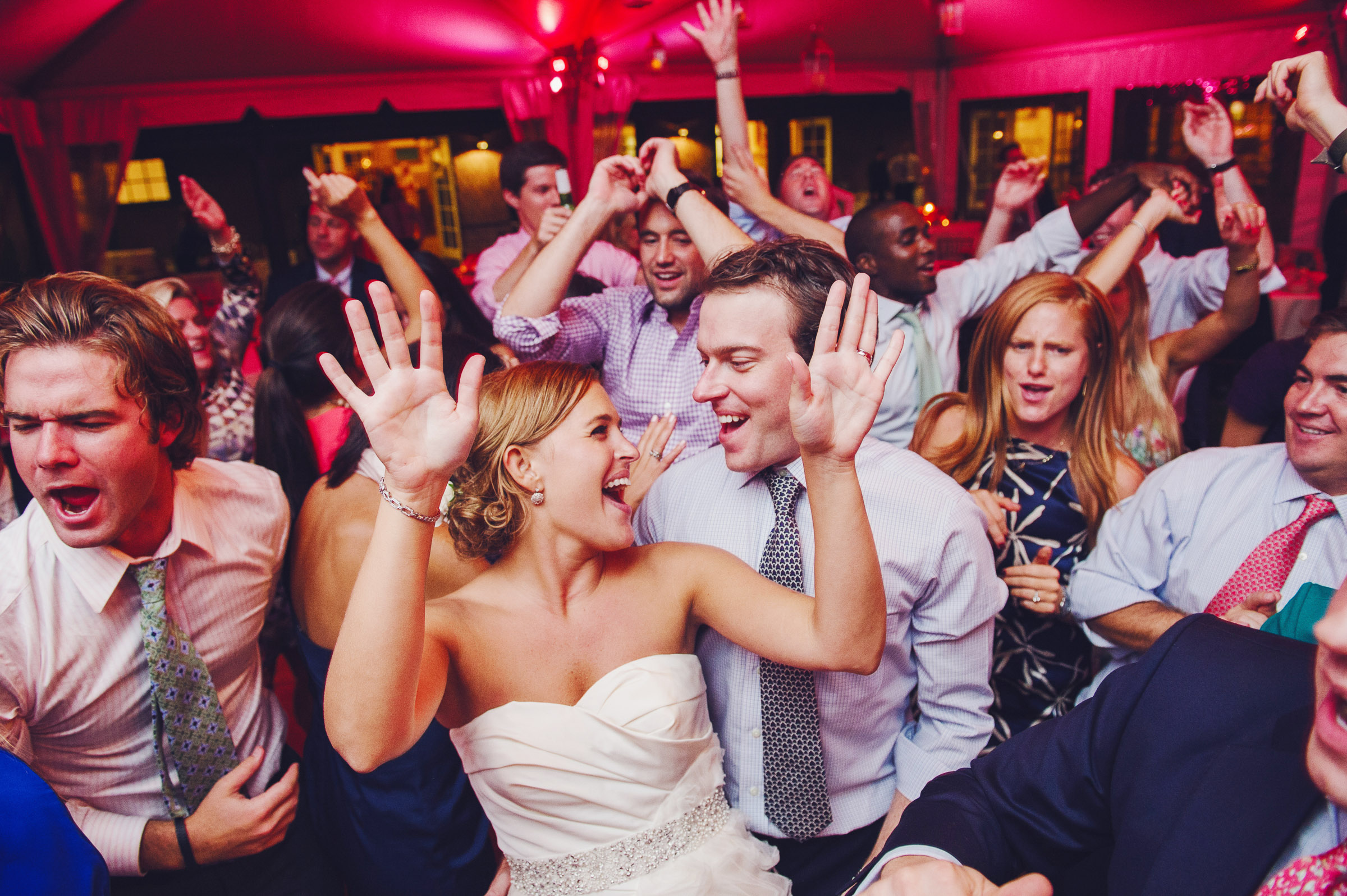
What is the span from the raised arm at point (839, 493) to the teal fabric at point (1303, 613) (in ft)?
2.20

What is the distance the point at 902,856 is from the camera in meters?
1.03

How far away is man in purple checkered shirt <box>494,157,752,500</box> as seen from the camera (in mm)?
2258

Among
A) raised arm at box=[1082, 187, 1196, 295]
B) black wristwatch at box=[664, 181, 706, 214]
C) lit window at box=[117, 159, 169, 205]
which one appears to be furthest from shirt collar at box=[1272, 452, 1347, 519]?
lit window at box=[117, 159, 169, 205]

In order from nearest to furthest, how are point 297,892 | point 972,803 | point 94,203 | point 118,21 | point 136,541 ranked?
point 972,803, point 136,541, point 297,892, point 118,21, point 94,203

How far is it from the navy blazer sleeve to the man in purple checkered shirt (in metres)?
1.16

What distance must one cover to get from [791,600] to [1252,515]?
1.02m

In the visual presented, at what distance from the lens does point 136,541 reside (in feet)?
4.54

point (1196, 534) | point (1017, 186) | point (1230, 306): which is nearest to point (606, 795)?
point (1196, 534)

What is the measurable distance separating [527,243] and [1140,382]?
244 cm

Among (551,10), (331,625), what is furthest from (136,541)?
(551,10)

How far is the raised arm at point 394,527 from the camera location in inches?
37.9

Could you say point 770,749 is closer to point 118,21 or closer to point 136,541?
point 136,541

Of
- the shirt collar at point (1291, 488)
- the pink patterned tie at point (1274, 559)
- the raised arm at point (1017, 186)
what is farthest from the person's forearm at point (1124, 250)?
the pink patterned tie at point (1274, 559)

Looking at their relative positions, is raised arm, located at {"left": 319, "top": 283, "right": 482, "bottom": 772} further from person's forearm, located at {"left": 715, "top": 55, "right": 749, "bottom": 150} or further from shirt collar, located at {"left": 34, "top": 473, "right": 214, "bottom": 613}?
person's forearm, located at {"left": 715, "top": 55, "right": 749, "bottom": 150}
